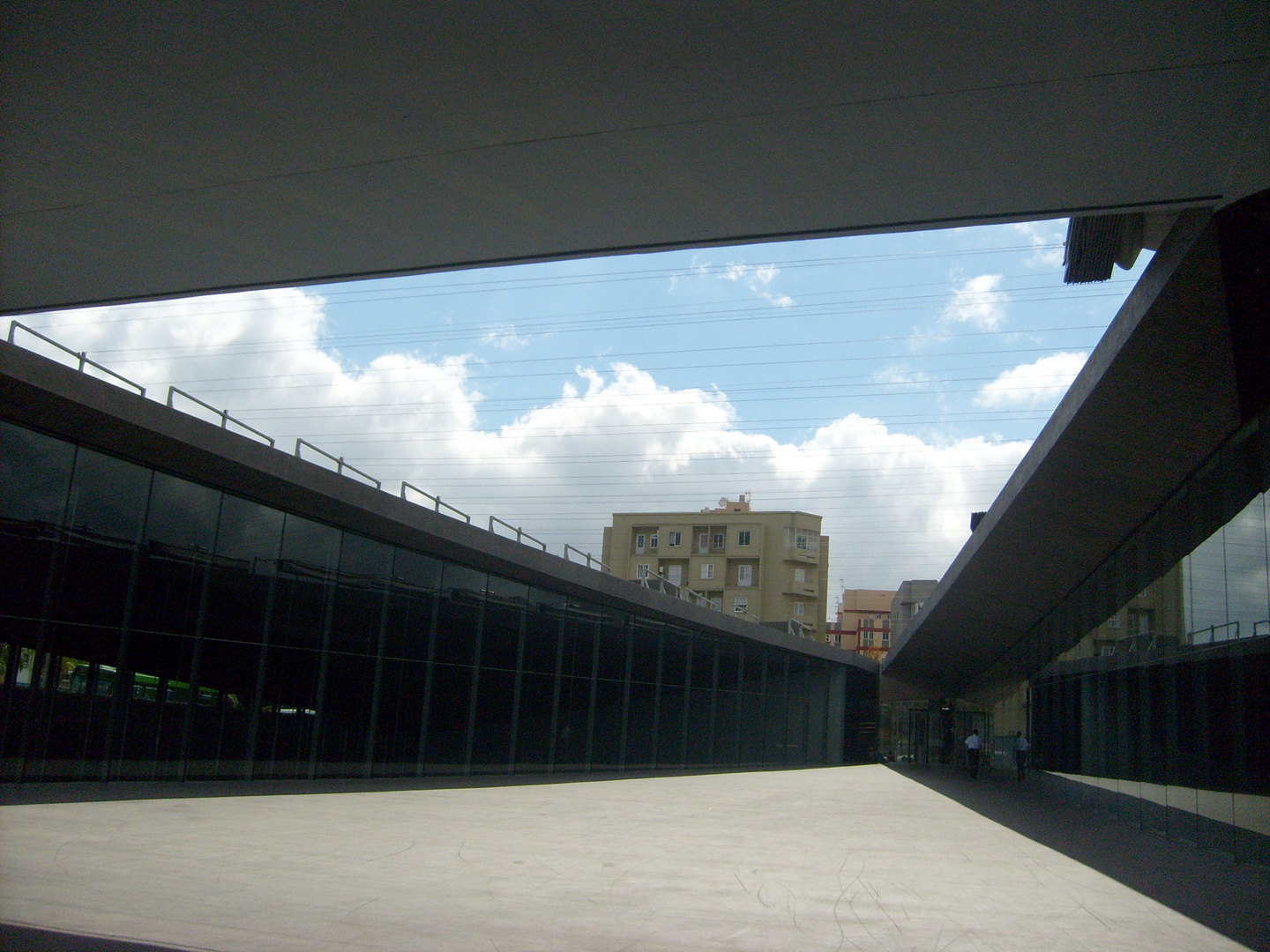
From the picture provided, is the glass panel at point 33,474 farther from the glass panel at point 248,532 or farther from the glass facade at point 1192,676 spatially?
the glass facade at point 1192,676

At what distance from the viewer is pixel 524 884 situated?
358 inches

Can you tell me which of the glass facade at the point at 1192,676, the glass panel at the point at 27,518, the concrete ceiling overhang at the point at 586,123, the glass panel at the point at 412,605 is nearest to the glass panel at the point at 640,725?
the glass panel at the point at 412,605

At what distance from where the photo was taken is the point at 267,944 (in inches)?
249

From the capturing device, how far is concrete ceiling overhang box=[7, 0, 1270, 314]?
4895 mm

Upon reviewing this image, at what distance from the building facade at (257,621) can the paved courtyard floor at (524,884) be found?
8.34 ft

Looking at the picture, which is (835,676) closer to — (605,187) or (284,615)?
(284,615)

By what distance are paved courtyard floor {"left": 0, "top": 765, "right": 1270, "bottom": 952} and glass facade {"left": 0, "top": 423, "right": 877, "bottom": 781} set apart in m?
2.37

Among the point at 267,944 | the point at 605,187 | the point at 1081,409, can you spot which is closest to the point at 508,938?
the point at 267,944

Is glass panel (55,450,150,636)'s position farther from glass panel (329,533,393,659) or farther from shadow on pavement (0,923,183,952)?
shadow on pavement (0,923,183,952)

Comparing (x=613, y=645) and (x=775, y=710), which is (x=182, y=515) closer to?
(x=613, y=645)

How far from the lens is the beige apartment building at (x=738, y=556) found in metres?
86.4

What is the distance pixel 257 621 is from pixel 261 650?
20.9 inches

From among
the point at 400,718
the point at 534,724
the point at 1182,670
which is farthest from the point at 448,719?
the point at 1182,670

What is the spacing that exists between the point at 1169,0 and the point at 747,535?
83.5 metres
